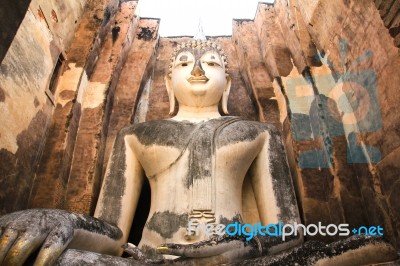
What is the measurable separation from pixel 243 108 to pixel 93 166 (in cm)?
198

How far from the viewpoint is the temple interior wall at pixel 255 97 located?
3299mm

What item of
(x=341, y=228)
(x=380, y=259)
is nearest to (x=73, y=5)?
(x=341, y=228)

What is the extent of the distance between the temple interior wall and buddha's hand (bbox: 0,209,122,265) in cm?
112

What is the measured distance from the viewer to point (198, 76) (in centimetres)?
395

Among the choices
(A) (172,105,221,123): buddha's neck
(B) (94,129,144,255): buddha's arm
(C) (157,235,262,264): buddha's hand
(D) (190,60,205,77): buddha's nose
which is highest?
(D) (190,60,205,77): buddha's nose

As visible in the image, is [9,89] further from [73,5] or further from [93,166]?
[73,5]

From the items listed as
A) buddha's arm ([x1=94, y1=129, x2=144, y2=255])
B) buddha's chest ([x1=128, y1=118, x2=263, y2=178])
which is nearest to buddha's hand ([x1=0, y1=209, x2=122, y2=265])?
buddha's arm ([x1=94, y1=129, x2=144, y2=255])

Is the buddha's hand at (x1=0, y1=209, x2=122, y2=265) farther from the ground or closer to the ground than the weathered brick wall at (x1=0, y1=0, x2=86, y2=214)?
closer to the ground

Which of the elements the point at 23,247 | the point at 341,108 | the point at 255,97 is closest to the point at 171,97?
the point at 255,97

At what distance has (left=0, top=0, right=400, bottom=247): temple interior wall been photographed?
330 centimetres

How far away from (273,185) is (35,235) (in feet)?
6.45

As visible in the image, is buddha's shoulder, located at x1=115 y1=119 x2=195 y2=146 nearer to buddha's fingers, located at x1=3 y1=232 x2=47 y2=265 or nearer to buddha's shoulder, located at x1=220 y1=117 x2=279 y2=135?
buddha's shoulder, located at x1=220 y1=117 x2=279 y2=135

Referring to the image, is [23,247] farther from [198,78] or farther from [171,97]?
[171,97]

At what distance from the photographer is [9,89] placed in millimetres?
3238
